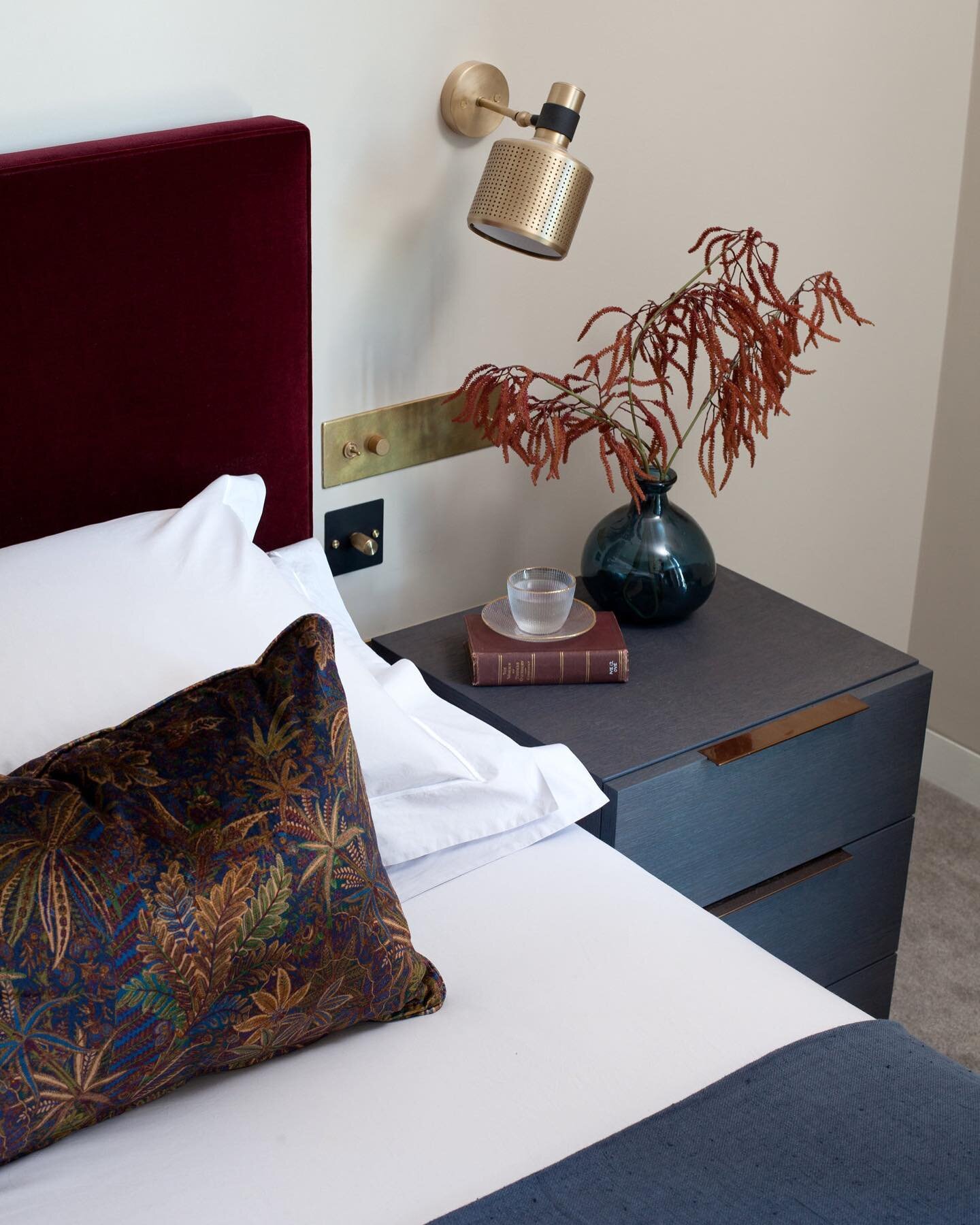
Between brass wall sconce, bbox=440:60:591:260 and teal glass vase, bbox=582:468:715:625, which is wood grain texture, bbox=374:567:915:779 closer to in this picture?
teal glass vase, bbox=582:468:715:625

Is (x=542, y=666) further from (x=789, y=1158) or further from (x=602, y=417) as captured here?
(x=789, y=1158)

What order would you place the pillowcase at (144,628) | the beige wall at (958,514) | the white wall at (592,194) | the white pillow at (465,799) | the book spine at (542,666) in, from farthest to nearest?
the beige wall at (958,514)
the book spine at (542,666)
the white wall at (592,194)
the white pillow at (465,799)
the pillowcase at (144,628)

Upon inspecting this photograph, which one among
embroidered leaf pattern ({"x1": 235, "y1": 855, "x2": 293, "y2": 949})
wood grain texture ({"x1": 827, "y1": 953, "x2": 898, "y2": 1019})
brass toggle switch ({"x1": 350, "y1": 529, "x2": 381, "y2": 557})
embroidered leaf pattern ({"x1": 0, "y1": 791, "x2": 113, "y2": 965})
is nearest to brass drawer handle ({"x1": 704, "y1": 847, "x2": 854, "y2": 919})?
wood grain texture ({"x1": 827, "y1": 953, "x2": 898, "y2": 1019})

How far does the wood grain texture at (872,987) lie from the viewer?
1.81 m

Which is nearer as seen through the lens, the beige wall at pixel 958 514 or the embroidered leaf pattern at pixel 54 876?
the embroidered leaf pattern at pixel 54 876

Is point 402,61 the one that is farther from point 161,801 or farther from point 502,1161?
point 502,1161

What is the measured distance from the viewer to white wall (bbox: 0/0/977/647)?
1447 millimetres

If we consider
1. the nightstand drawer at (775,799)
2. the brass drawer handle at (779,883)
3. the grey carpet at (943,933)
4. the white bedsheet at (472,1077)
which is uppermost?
the white bedsheet at (472,1077)

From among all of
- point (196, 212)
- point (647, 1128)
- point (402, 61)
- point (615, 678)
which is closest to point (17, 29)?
point (196, 212)

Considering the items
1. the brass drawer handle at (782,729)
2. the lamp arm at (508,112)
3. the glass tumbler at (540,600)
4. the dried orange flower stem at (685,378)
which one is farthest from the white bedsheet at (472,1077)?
the lamp arm at (508,112)

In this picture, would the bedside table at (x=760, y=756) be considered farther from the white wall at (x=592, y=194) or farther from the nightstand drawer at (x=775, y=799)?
the white wall at (x=592, y=194)

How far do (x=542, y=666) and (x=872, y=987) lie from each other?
68 cm

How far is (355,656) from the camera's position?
1.40 m

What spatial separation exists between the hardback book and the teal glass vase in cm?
10
